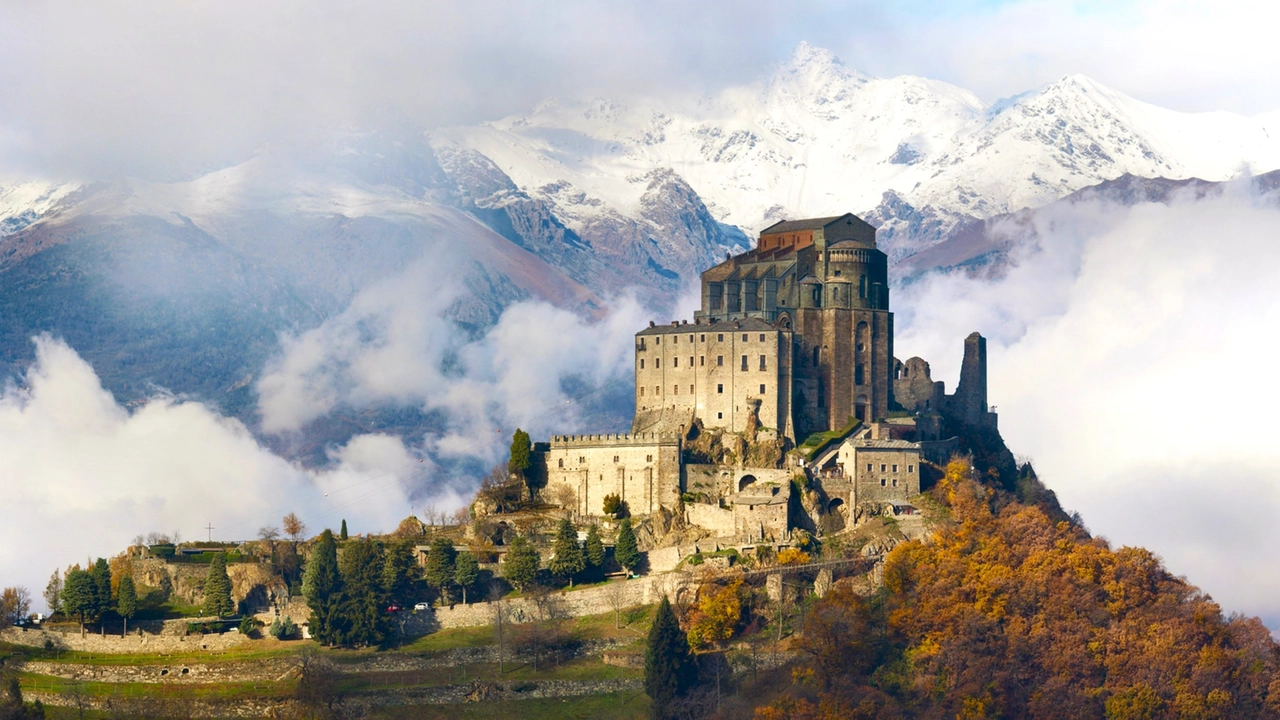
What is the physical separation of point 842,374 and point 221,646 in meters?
43.6

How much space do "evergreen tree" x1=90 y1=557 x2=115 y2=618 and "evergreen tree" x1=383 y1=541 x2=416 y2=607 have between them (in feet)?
54.9

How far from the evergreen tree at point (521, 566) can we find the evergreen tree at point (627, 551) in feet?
16.4

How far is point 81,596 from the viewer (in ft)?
407

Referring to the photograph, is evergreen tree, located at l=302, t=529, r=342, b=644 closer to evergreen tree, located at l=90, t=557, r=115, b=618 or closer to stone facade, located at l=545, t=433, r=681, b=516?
evergreen tree, located at l=90, t=557, r=115, b=618

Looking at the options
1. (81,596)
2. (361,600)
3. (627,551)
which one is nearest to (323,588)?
(361,600)

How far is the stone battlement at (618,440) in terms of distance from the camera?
131375 millimetres

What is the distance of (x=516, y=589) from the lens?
125625 millimetres

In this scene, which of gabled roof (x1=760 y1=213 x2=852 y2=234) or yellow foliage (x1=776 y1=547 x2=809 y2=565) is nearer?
yellow foliage (x1=776 y1=547 x2=809 y2=565)

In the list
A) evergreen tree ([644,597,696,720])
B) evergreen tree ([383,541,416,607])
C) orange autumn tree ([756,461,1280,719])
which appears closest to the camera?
orange autumn tree ([756,461,1280,719])

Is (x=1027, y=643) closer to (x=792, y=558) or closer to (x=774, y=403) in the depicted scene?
(x=792, y=558)

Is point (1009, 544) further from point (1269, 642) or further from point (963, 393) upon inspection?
point (963, 393)

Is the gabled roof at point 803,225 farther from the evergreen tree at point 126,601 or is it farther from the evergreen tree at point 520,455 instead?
the evergreen tree at point 126,601

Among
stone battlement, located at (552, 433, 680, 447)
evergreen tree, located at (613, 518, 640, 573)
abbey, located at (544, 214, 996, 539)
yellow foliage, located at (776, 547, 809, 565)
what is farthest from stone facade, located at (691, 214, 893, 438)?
evergreen tree, located at (613, 518, 640, 573)

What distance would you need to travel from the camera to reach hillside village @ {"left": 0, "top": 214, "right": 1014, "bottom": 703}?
122 meters
